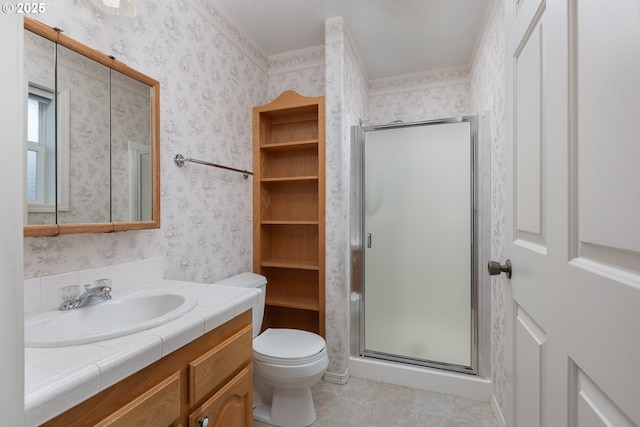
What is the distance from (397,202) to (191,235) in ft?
4.49

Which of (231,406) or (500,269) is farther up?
(500,269)

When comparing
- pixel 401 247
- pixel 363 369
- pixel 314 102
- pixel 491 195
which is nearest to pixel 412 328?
pixel 363 369

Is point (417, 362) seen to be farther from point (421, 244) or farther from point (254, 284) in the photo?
point (254, 284)

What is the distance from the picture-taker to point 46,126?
0.97 metres

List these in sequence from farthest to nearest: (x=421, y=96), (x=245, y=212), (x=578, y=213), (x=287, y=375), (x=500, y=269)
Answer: (x=421, y=96) → (x=245, y=212) → (x=287, y=375) → (x=500, y=269) → (x=578, y=213)

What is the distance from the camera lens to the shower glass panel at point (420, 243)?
1932 millimetres

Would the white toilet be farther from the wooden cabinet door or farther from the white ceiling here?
the white ceiling

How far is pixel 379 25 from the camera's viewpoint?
6.75 feet

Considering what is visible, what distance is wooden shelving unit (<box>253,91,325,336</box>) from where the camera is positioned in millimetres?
2273

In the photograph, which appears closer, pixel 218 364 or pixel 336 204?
pixel 218 364

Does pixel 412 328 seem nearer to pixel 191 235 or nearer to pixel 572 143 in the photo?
pixel 191 235

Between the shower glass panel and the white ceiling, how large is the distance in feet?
2.38

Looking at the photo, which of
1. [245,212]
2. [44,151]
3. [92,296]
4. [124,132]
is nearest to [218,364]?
[92,296]

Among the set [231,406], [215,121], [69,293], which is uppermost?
[215,121]
